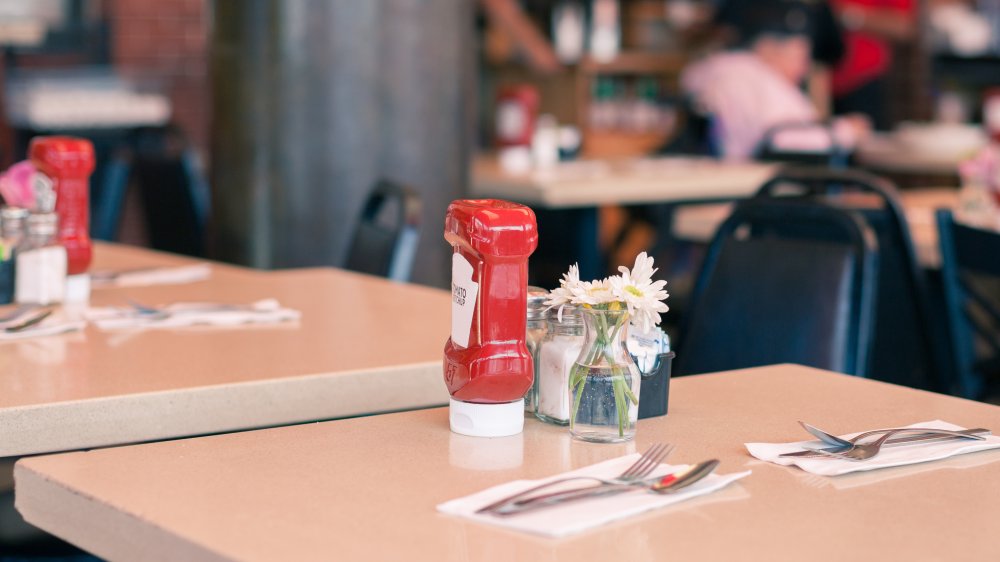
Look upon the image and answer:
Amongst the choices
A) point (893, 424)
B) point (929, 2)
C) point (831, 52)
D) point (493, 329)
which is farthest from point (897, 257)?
point (929, 2)

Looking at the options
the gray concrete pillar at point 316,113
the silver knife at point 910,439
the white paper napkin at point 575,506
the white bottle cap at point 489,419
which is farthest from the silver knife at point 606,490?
the gray concrete pillar at point 316,113

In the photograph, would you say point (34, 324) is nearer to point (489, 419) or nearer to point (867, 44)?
point (489, 419)

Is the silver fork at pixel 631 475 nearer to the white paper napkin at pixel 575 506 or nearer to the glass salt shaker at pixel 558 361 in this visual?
the white paper napkin at pixel 575 506

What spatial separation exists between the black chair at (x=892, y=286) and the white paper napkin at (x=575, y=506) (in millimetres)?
1402

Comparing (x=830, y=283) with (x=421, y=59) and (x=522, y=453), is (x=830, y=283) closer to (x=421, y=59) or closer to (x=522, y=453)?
(x=522, y=453)

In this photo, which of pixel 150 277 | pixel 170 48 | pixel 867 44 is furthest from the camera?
pixel 867 44

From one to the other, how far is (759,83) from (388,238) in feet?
13.6

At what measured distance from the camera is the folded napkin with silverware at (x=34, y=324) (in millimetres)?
1809

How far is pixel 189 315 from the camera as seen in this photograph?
196cm

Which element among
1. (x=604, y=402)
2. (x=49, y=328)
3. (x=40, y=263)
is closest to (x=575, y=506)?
(x=604, y=402)

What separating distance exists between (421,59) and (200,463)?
9.08 feet

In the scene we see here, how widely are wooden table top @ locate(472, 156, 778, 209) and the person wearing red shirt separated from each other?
3260mm

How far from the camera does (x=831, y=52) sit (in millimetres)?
7547

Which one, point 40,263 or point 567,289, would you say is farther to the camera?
point 40,263
